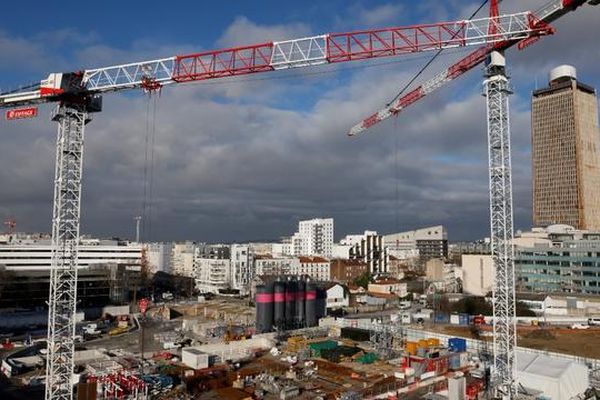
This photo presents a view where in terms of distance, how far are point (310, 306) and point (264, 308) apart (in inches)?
139

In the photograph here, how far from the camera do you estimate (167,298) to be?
59.2 meters

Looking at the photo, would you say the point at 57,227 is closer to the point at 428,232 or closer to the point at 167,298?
the point at 167,298

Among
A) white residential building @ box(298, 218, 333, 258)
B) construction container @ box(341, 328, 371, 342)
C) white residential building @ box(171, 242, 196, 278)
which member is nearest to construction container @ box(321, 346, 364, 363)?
construction container @ box(341, 328, 371, 342)

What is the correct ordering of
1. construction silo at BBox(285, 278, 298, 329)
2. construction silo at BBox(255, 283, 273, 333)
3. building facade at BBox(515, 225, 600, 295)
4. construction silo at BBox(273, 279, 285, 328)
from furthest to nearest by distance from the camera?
1. building facade at BBox(515, 225, 600, 295)
2. construction silo at BBox(285, 278, 298, 329)
3. construction silo at BBox(273, 279, 285, 328)
4. construction silo at BBox(255, 283, 273, 333)

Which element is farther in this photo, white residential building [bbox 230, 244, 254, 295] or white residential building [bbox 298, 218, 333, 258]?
white residential building [bbox 298, 218, 333, 258]

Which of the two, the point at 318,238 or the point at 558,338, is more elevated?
the point at 318,238

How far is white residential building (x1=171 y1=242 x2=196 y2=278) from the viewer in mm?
84062

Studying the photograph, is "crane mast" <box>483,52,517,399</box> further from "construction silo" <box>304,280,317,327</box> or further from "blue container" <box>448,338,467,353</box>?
"construction silo" <box>304,280,317,327</box>

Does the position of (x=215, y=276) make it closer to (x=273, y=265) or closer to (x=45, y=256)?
(x=273, y=265)

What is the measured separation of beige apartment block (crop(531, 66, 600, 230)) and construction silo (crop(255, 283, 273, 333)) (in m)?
74.7

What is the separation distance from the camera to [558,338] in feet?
101

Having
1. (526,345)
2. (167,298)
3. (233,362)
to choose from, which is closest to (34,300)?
(167,298)

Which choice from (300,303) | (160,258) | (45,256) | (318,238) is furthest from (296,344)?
(318,238)

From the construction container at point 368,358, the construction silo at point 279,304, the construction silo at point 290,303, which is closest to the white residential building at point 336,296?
the construction silo at point 290,303
